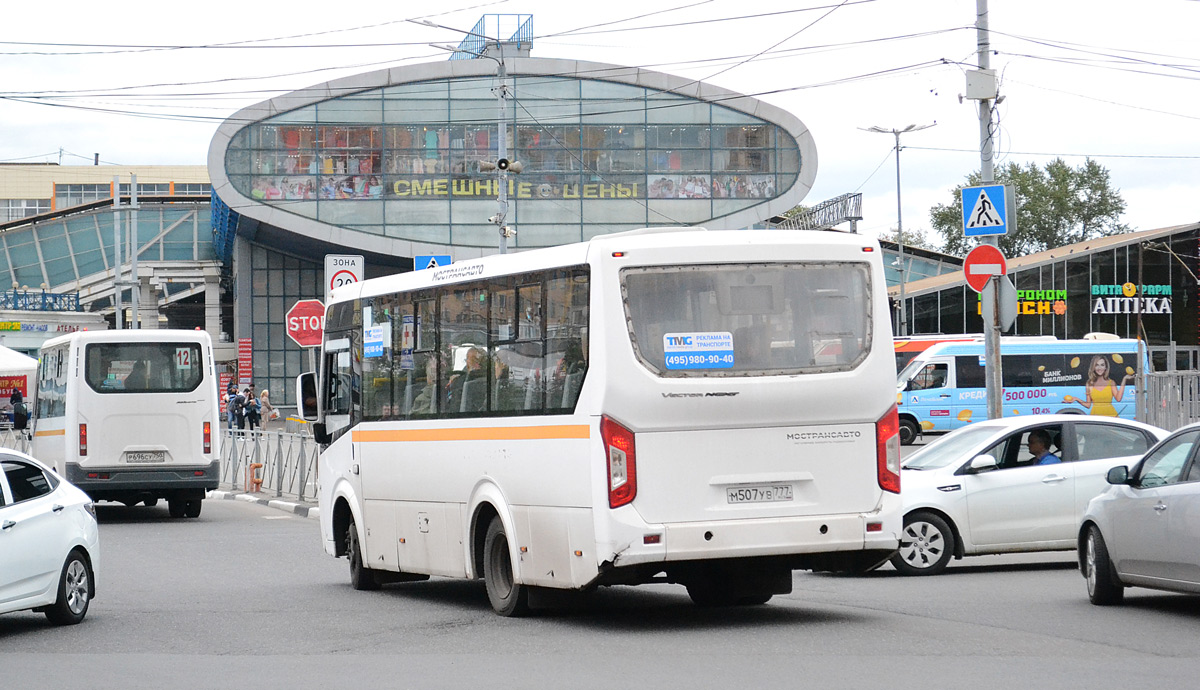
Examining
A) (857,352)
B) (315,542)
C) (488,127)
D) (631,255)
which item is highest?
(488,127)

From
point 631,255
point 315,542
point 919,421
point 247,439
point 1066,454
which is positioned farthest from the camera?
point 919,421

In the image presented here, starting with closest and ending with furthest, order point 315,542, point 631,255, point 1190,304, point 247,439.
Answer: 1. point 631,255
2. point 315,542
3. point 247,439
4. point 1190,304

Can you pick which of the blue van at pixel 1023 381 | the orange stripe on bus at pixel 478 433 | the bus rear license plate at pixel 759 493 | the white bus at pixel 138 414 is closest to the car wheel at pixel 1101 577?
the bus rear license plate at pixel 759 493

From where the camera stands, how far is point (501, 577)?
37.3 feet

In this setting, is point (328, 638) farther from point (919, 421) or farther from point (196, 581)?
point (919, 421)

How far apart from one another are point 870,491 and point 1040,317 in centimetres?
4991

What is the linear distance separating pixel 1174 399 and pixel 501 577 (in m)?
16.0

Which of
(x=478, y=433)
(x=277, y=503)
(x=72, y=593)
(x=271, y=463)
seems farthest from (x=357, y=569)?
(x=271, y=463)

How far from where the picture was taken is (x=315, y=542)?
19391 mm

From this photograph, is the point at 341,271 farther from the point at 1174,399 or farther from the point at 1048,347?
the point at 1048,347

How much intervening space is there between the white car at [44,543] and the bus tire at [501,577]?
309 cm

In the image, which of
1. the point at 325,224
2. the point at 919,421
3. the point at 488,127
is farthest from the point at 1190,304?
the point at 325,224

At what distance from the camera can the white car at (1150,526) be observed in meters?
10.5

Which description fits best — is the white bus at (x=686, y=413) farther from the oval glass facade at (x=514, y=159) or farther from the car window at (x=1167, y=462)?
the oval glass facade at (x=514, y=159)
